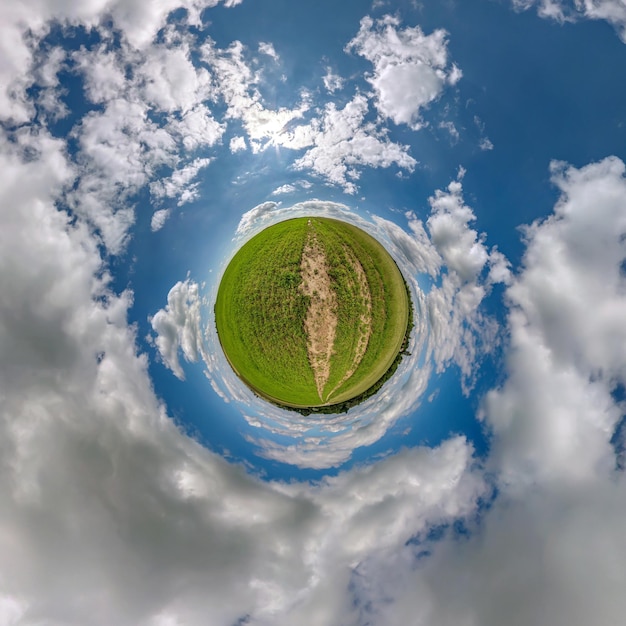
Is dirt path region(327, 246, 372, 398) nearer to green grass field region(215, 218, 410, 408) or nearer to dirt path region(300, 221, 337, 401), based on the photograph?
green grass field region(215, 218, 410, 408)

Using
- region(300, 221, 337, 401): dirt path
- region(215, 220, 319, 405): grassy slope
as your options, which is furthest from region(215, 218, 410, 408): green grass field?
region(300, 221, 337, 401): dirt path

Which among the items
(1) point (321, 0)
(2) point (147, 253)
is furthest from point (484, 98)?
(2) point (147, 253)

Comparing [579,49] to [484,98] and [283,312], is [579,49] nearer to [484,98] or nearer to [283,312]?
[484,98]

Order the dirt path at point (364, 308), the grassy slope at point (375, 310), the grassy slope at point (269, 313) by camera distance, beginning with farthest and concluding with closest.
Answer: the grassy slope at point (375, 310) → the dirt path at point (364, 308) → the grassy slope at point (269, 313)

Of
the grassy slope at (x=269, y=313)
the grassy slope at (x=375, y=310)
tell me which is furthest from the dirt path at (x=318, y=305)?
the grassy slope at (x=375, y=310)

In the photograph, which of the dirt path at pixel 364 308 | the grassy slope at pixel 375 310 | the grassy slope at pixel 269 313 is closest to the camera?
the grassy slope at pixel 269 313

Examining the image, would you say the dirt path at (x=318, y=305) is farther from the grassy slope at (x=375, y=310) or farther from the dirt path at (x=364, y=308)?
the dirt path at (x=364, y=308)
